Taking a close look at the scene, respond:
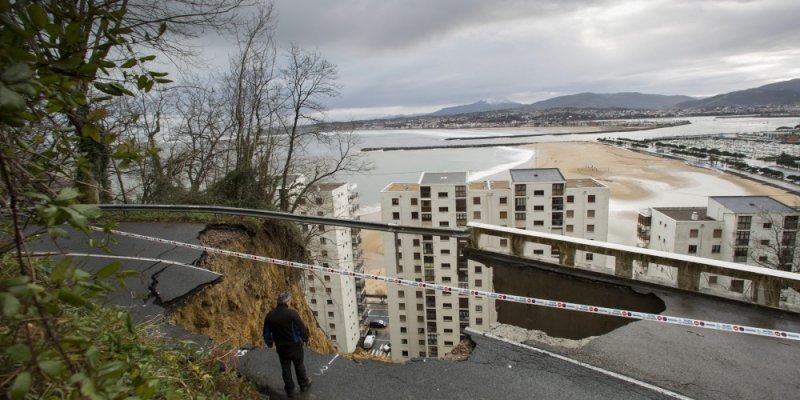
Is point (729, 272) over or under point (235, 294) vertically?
over

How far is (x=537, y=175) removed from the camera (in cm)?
3044

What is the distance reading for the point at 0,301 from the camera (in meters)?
1.02

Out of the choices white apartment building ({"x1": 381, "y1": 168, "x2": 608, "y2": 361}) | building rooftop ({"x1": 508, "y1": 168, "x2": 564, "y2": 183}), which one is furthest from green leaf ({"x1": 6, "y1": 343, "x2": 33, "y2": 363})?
building rooftop ({"x1": 508, "y1": 168, "x2": 564, "y2": 183})

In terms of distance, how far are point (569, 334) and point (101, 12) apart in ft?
18.9

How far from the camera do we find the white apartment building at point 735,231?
931 inches

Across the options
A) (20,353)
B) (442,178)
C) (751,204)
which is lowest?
(751,204)

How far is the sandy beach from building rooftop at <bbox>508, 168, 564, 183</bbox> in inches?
260

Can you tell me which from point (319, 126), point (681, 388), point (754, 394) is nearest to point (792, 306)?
point (754, 394)

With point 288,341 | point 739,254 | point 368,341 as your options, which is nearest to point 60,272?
point 288,341

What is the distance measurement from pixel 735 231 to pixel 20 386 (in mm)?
31958

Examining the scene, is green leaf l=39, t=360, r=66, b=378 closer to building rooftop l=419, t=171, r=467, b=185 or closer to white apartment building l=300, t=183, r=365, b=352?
white apartment building l=300, t=183, r=365, b=352

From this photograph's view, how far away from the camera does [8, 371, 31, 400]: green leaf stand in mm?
1007

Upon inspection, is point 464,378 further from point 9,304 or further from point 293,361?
point 9,304

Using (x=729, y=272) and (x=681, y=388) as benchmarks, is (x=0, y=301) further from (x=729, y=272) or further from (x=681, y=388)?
(x=729, y=272)
